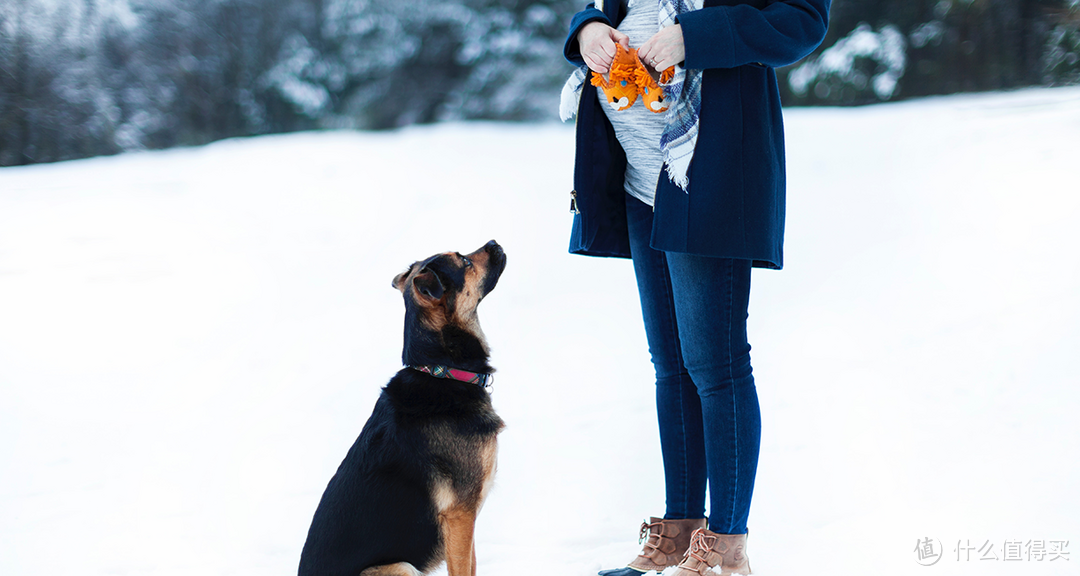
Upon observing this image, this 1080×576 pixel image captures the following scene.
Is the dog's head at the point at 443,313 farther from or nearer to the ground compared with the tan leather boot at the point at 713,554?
farther from the ground

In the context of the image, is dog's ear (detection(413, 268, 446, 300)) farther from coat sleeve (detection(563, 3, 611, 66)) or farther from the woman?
coat sleeve (detection(563, 3, 611, 66))

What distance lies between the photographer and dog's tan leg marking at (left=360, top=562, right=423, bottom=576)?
178cm

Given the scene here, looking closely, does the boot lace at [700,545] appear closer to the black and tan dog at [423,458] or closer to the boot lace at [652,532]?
the boot lace at [652,532]

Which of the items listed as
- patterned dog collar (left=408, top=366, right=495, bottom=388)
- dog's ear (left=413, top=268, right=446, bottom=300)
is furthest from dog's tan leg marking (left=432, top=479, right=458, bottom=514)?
dog's ear (left=413, top=268, right=446, bottom=300)

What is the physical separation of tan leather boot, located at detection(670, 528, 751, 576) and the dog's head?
2.58 feet

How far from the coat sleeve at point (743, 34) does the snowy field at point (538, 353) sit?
1448 millimetres

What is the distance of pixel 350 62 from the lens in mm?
9898

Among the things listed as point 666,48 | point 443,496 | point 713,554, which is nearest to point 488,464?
point 443,496

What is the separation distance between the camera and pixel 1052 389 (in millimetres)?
3332

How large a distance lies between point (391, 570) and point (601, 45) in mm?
1383

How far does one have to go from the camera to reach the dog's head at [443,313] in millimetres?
2096

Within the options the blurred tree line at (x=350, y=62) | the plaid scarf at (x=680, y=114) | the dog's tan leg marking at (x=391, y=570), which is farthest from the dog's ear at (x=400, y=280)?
the blurred tree line at (x=350, y=62)

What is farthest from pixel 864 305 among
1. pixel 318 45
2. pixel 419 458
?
pixel 318 45

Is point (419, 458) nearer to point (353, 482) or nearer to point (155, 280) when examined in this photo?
point (353, 482)
